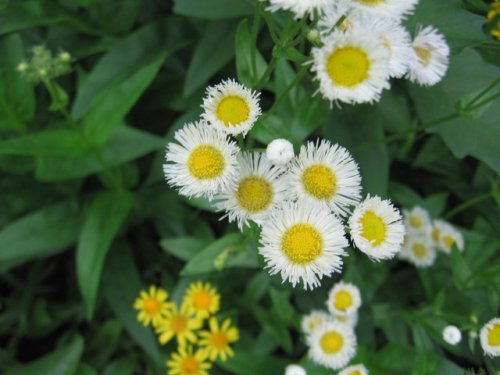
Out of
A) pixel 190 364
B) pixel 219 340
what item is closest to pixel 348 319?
pixel 219 340

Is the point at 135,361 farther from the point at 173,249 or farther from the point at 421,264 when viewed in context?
the point at 421,264

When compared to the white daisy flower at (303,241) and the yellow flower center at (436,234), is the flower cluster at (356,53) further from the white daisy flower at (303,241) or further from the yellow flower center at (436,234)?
the yellow flower center at (436,234)

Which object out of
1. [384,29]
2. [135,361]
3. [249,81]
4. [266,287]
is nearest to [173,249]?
[266,287]

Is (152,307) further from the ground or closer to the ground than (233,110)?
closer to the ground

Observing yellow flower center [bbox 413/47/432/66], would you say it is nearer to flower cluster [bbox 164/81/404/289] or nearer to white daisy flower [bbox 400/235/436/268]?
flower cluster [bbox 164/81/404/289]

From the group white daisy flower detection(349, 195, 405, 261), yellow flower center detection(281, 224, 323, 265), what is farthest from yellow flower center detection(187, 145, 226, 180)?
white daisy flower detection(349, 195, 405, 261)

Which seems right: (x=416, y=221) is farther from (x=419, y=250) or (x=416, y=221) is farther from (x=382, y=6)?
(x=382, y=6)
